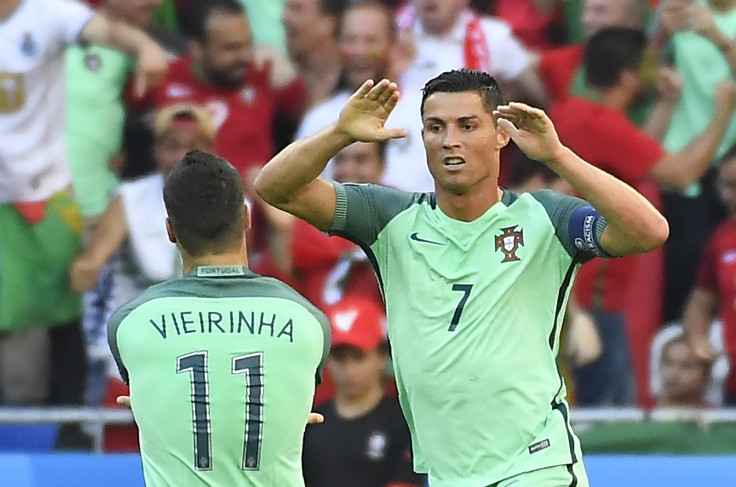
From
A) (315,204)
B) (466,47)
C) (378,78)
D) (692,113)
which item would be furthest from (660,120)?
(315,204)

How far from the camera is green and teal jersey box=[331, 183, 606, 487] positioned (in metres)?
4.90

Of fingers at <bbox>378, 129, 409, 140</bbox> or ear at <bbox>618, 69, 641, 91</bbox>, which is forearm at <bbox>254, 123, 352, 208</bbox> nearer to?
fingers at <bbox>378, 129, 409, 140</bbox>

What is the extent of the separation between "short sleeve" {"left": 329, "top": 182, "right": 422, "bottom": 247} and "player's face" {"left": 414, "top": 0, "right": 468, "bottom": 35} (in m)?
3.03

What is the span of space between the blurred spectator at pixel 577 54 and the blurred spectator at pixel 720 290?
878mm

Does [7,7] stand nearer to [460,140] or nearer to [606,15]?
[606,15]

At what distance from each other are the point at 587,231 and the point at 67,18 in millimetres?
4042

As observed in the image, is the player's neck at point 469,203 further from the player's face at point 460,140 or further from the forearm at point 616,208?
the forearm at point 616,208

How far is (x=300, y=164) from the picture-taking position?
198 inches

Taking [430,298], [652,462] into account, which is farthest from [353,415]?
[430,298]

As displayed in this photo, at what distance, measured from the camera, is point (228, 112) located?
26.4 ft

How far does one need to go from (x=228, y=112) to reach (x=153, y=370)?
3.89m

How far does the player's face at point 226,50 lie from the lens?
800 centimetres

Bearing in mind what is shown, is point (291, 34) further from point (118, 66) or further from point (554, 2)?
point (554, 2)

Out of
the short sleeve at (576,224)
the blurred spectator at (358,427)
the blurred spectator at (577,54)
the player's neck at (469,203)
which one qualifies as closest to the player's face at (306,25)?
the blurred spectator at (577,54)
